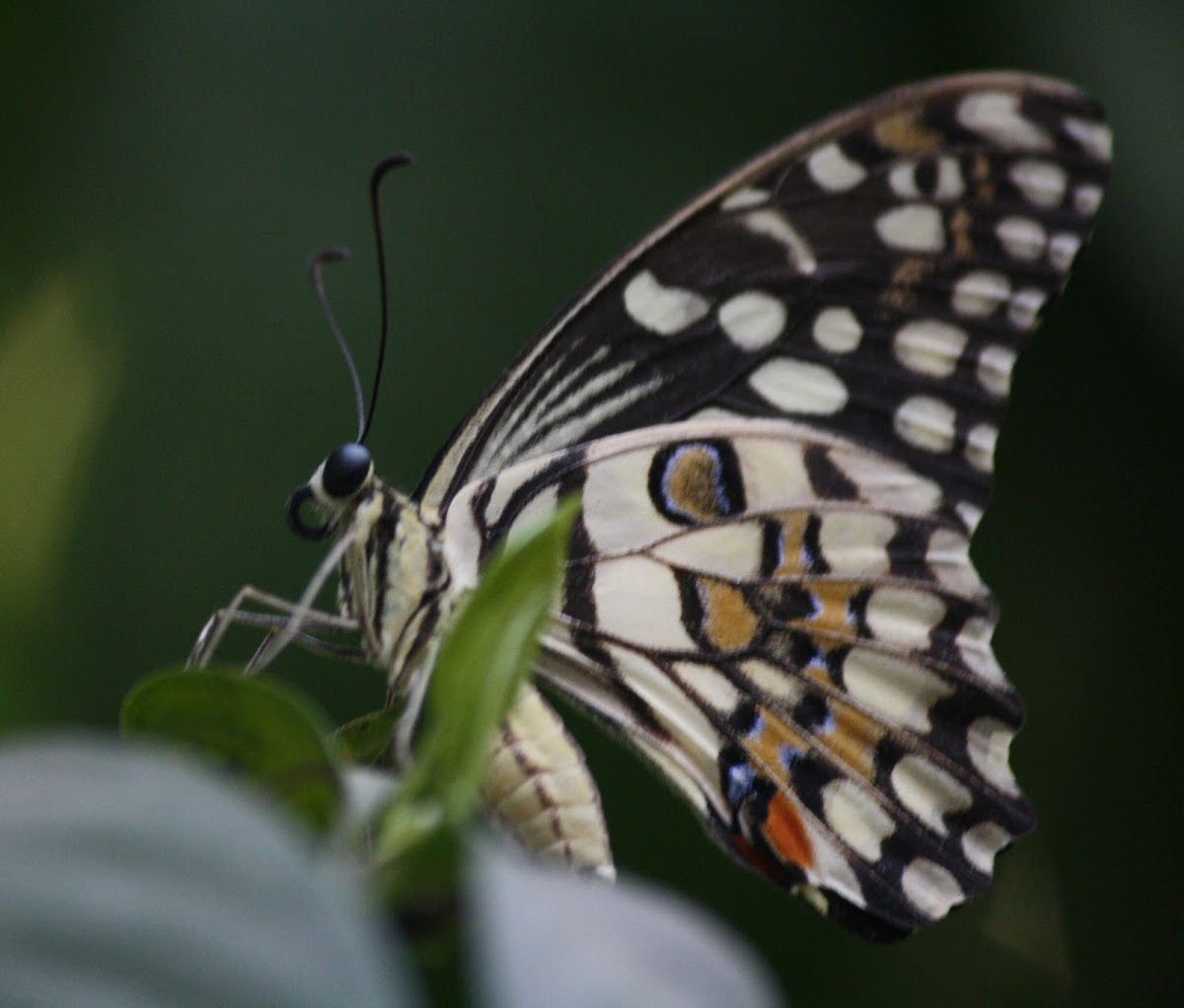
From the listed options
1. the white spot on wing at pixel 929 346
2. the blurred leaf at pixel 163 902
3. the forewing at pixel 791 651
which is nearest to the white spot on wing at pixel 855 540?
the forewing at pixel 791 651

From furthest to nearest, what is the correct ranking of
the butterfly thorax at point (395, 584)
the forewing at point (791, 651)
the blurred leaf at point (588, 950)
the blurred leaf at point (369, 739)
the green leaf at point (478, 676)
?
1. the forewing at point (791, 651)
2. the butterfly thorax at point (395, 584)
3. the blurred leaf at point (369, 739)
4. the green leaf at point (478, 676)
5. the blurred leaf at point (588, 950)

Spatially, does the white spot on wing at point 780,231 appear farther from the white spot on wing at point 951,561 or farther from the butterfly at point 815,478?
the white spot on wing at point 951,561

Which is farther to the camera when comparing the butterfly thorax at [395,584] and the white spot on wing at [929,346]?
the white spot on wing at [929,346]

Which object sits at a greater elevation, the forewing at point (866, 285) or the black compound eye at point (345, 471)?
the black compound eye at point (345, 471)

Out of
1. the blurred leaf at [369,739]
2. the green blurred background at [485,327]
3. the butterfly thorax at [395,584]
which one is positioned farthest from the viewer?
the green blurred background at [485,327]

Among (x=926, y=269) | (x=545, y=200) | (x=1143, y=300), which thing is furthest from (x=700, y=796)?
(x=545, y=200)

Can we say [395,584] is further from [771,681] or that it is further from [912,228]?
[912,228]

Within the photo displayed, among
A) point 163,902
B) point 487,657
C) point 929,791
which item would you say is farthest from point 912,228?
point 163,902
